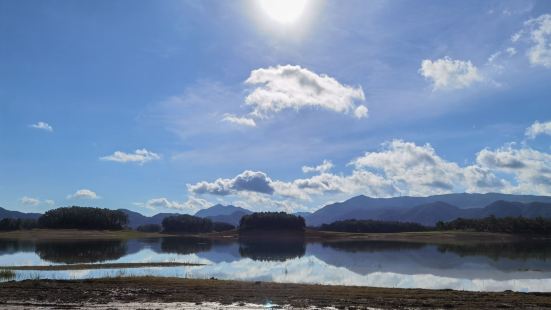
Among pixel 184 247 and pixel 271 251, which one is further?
pixel 184 247

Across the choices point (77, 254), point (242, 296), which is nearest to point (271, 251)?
point (77, 254)

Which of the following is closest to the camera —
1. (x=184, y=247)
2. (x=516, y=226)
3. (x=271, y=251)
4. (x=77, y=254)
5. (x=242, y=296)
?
(x=242, y=296)

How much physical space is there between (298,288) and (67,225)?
618ft

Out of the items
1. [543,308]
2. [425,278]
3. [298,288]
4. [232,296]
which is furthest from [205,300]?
[425,278]

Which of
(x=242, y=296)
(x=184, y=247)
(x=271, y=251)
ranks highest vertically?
(x=184, y=247)

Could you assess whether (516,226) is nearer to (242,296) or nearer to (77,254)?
(77,254)

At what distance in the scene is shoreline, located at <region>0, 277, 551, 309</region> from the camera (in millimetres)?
25062

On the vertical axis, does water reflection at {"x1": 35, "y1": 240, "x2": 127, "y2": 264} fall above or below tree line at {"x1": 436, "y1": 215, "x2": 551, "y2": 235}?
below

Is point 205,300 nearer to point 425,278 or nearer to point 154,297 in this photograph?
point 154,297

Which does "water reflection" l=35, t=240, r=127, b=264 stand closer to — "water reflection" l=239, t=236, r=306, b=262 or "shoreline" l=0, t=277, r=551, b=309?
"water reflection" l=239, t=236, r=306, b=262

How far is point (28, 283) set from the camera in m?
32.2

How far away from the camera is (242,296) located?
92.6 feet

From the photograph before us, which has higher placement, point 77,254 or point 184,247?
point 184,247

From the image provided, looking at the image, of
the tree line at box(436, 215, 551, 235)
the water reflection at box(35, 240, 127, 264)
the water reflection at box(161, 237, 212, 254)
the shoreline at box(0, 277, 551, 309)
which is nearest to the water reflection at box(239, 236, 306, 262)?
the water reflection at box(161, 237, 212, 254)
